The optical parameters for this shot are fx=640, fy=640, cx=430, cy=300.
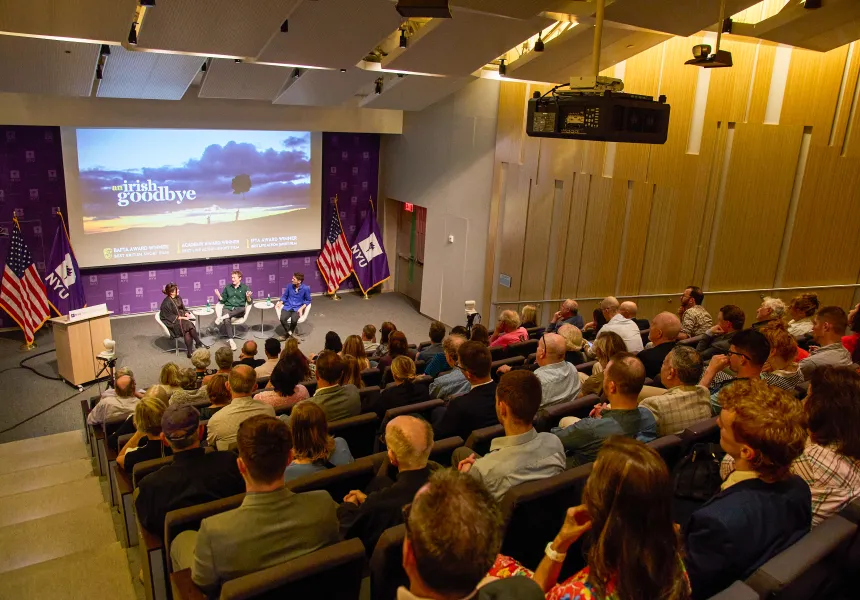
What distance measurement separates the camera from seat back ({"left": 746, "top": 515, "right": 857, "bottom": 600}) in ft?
5.75

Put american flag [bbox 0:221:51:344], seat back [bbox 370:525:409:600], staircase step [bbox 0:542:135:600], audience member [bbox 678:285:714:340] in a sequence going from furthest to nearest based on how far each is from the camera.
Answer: american flag [bbox 0:221:51:344] → audience member [bbox 678:285:714:340] → staircase step [bbox 0:542:135:600] → seat back [bbox 370:525:409:600]

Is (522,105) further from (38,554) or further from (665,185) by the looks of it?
(38,554)

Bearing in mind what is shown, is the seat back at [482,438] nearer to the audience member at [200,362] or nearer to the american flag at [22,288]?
the audience member at [200,362]

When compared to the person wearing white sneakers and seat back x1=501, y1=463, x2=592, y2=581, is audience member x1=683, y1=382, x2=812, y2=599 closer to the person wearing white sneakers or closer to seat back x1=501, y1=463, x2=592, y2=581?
seat back x1=501, y1=463, x2=592, y2=581

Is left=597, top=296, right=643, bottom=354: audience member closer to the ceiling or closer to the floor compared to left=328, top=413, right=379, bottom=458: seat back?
closer to the ceiling

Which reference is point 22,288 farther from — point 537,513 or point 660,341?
point 537,513

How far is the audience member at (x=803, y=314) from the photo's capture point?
17.3ft

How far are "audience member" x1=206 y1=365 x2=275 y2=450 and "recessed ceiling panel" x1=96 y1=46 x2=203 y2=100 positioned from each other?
15.2 feet

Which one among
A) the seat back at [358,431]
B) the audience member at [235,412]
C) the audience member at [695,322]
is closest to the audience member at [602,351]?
the seat back at [358,431]

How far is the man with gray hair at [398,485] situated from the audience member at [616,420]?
2.43ft

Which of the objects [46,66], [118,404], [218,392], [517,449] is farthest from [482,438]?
[46,66]

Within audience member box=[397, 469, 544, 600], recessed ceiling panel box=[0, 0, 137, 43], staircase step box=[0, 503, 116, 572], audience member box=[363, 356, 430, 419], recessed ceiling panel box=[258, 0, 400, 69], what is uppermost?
recessed ceiling panel box=[258, 0, 400, 69]

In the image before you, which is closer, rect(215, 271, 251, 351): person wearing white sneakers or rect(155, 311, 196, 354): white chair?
rect(155, 311, 196, 354): white chair

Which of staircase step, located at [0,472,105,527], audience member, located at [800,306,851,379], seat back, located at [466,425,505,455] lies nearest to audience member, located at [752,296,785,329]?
audience member, located at [800,306,851,379]
